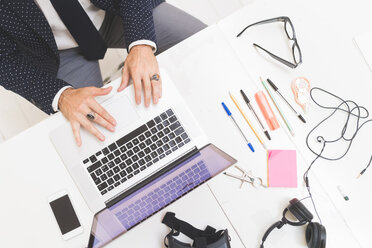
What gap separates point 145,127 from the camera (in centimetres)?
74

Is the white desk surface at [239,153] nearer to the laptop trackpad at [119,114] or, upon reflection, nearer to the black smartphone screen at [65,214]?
the black smartphone screen at [65,214]

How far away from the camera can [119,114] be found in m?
0.75

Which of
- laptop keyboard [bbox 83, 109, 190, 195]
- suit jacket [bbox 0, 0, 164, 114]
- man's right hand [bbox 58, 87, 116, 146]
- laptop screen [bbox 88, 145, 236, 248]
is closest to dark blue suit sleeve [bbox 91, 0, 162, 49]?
suit jacket [bbox 0, 0, 164, 114]

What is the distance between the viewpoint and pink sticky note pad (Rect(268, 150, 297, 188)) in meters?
0.78

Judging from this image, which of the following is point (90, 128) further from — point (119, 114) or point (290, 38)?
point (290, 38)

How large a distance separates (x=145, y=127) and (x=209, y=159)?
0.65 ft

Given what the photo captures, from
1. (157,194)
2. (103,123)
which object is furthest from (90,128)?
(157,194)

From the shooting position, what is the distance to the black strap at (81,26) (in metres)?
0.82

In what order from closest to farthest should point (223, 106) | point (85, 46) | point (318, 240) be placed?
1. point (318, 240)
2. point (223, 106)
3. point (85, 46)

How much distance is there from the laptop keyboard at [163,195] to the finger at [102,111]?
0.22 meters

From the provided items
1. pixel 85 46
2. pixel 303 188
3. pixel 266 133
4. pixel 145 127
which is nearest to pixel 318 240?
pixel 303 188

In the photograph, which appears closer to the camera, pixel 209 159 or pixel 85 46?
pixel 209 159

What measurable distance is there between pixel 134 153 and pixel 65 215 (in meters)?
0.28

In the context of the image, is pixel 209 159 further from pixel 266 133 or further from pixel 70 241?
pixel 70 241
